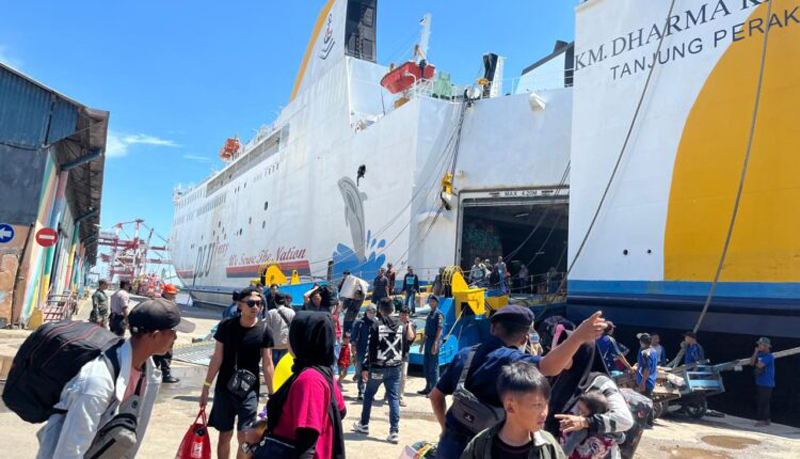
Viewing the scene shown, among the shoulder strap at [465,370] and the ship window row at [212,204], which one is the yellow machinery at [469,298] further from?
the ship window row at [212,204]

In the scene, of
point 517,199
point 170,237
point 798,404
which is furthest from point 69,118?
point 170,237

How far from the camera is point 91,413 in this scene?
167 cm

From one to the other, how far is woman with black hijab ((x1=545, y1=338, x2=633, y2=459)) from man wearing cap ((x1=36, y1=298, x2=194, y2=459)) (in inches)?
65.8

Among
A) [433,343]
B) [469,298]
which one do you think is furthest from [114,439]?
[469,298]

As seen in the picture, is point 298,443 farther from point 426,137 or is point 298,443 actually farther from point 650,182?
point 426,137

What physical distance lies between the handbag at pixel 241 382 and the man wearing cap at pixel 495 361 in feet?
4.78

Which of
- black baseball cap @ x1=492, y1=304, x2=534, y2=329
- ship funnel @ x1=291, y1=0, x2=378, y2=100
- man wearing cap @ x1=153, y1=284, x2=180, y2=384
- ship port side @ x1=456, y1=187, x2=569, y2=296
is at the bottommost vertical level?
man wearing cap @ x1=153, y1=284, x2=180, y2=384

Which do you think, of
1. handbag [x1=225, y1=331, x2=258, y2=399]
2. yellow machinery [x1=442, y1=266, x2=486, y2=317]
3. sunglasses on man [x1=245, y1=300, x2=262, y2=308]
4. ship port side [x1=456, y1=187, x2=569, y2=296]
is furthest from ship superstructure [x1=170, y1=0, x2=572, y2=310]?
handbag [x1=225, y1=331, x2=258, y2=399]

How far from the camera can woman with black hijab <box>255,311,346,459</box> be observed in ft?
6.78

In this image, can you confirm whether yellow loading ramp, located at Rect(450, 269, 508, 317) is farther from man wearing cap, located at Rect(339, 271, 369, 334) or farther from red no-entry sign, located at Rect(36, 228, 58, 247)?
red no-entry sign, located at Rect(36, 228, 58, 247)

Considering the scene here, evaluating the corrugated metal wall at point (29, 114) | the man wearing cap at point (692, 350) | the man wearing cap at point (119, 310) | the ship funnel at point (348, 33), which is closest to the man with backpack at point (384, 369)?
the man wearing cap at point (119, 310)

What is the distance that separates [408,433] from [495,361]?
3550 millimetres

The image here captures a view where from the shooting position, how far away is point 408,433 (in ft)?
17.9

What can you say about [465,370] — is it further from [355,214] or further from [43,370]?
[355,214]
